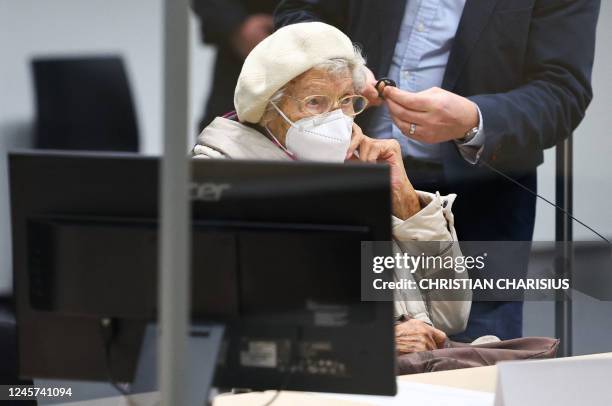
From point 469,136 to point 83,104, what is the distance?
1384 mm

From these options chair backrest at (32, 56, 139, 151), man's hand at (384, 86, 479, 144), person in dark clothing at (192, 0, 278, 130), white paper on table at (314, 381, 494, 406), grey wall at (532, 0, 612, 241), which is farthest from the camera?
chair backrest at (32, 56, 139, 151)

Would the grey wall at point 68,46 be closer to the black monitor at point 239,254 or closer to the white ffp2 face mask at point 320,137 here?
the white ffp2 face mask at point 320,137

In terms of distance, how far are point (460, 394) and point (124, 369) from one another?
76 cm

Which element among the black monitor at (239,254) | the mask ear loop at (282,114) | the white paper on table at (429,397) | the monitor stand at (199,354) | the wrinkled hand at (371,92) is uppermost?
the wrinkled hand at (371,92)

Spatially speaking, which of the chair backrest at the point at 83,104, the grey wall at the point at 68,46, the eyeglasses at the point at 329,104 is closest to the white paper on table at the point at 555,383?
the eyeglasses at the point at 329,104

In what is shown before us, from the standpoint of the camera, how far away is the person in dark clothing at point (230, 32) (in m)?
2.76

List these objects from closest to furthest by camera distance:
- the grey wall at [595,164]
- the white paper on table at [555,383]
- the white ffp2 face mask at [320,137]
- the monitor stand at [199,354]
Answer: the monitor stand at [199,354]
the white paper on table at [555,383]
the white ffp2 face mask at [320,137]
the grey wall at [595,164]

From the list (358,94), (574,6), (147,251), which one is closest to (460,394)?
(147,251)

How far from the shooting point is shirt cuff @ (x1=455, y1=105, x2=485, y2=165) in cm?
291

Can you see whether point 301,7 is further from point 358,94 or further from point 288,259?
point 288,259

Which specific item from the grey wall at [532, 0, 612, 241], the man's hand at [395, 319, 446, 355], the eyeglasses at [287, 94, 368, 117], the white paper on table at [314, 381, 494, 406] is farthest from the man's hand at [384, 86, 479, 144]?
the white paper on table at [314, 381, 494, 406]

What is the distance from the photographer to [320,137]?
105 inches

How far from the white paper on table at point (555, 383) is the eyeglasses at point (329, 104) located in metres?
1.27

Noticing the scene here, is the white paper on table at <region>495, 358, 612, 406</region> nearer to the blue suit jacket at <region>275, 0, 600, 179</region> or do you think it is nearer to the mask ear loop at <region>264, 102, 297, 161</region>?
the mask ear loop at <region>264, 102, 297, 161</region>
